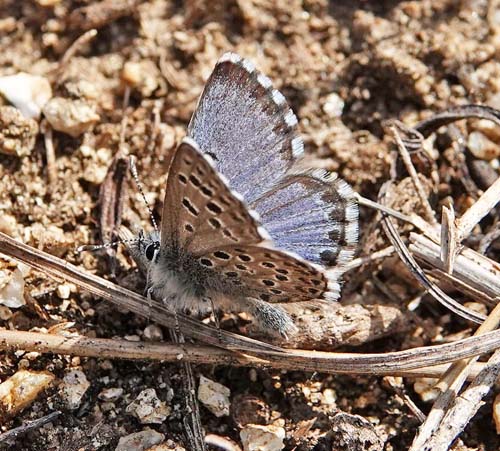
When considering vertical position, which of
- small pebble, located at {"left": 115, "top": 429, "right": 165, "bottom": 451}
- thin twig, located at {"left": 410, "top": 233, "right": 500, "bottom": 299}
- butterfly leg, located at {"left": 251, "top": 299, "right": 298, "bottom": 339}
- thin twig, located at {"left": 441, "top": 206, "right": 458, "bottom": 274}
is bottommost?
small pebble, located at {"left": 115, "top": 429, "right": 165, "bottom": 451}

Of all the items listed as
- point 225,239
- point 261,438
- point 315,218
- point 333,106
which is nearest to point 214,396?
point 261,438

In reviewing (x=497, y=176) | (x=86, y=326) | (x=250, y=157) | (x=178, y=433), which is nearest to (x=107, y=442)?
(x=178, y=433)

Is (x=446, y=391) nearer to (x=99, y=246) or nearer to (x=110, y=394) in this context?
(x=110, y=394)

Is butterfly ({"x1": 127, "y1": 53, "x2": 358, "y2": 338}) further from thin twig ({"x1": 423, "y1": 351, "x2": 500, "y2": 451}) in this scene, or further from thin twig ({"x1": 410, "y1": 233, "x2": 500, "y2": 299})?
thin twig ({"x1": 423, "y1": 351, "x2": 500, "y2": 451})

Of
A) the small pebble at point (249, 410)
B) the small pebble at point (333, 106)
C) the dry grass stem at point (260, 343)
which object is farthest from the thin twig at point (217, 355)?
the small pebble at point (333, 106)

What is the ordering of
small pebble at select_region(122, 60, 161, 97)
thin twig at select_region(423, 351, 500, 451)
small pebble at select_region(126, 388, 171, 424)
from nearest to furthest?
thin twig at select_region(423, 351, 500, 451) → small pebble at select_region(126, 388, 171, 424) → small pebble at select_region(122, 60, 161, 97)

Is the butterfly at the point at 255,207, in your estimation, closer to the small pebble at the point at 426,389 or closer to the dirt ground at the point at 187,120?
the dirt ground at the point at 187,120

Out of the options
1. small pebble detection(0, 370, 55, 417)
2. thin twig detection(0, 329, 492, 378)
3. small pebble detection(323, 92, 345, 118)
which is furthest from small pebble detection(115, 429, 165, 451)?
small pebble detection(323, 92, 345, 118)
